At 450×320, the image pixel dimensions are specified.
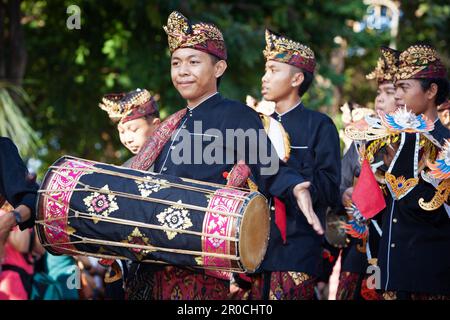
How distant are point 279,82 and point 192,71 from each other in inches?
44.2

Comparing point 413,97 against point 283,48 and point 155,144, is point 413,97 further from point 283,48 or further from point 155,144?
point 155,144

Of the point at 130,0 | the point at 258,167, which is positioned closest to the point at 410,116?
A: the point at 258,167

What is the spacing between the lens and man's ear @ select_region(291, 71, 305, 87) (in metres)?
6.81

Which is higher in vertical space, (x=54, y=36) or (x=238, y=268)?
(x=54, y=36)

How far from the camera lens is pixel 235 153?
18.7 ft

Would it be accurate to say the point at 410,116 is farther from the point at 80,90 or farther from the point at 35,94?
the point at 35,94

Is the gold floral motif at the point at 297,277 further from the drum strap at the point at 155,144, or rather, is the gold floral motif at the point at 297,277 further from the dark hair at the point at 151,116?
the dark hair at the point at 151,116

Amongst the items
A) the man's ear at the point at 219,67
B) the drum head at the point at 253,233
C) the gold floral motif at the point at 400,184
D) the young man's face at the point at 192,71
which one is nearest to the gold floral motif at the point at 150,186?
the drum head at the point at 253,233

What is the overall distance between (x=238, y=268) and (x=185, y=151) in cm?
91

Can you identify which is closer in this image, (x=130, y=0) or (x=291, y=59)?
(x=291, y=59)

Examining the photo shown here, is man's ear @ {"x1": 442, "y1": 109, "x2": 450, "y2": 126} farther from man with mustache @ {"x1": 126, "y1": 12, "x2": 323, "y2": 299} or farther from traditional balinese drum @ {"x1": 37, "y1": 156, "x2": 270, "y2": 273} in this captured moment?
traditional balinese drum @ {"x1": 37, "y1": 156, "x2": 270, "y2": 273}

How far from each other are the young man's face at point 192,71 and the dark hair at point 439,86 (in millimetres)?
1588

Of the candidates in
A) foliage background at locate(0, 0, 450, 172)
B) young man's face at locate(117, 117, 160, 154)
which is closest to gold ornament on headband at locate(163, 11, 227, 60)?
young man's face at locate(117, 117, 160, 154)

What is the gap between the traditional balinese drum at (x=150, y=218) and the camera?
518 cm
